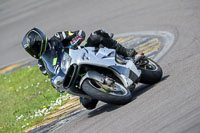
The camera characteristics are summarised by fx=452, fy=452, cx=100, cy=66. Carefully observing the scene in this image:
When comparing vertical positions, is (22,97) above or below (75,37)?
below

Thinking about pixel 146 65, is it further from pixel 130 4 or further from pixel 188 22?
pixel 130 4

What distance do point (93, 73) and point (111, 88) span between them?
1.21 ft

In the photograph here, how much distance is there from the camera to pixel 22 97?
1132 cm

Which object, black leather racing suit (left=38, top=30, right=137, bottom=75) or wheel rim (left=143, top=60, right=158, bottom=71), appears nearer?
black leather racing suit (left=38, top=30, right=137, bottom=75)

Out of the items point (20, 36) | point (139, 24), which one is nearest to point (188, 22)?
point (139, 24)

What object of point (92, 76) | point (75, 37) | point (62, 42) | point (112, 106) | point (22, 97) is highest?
point (75, 37)

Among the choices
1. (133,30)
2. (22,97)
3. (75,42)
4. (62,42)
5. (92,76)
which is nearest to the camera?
(92,76)

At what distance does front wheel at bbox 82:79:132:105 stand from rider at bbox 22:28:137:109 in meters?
0.82

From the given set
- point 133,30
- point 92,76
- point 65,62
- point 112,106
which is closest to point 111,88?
point 92,76

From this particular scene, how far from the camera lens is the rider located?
7344mm

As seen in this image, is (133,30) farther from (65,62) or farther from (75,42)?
(65,62)

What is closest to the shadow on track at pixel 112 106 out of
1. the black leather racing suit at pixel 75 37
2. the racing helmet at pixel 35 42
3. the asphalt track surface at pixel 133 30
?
the asphalt track surface at pixel 133 30

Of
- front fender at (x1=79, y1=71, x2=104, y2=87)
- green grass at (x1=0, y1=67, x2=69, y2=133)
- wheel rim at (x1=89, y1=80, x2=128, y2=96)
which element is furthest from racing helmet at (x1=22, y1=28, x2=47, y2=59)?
green grass at (x1=0, y1=67, x2=69, y2=133)

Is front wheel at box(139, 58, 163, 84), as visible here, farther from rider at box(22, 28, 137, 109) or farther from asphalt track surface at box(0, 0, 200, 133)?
rider at box(22, 28, 137, 109)
